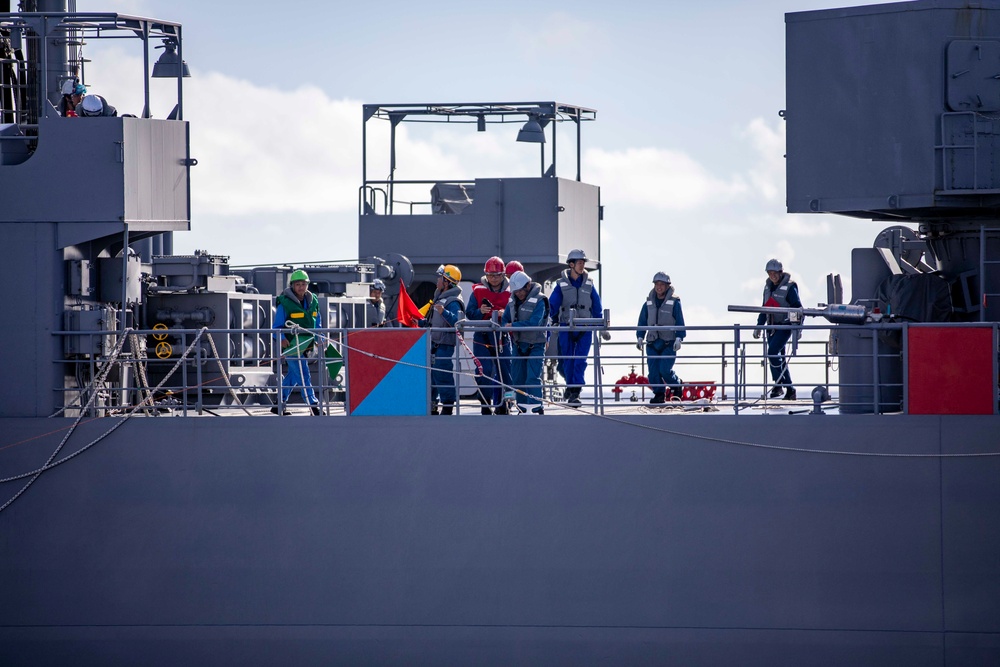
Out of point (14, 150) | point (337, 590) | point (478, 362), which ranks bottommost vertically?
point (337, 590)

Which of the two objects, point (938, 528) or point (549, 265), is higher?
point (549, 265)

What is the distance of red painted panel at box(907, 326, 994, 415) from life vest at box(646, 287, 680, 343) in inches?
90.0

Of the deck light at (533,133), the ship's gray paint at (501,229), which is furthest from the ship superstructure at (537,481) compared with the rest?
the deck light at (533,133)

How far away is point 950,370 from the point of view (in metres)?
9.43

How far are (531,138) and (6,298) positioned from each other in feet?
38.4

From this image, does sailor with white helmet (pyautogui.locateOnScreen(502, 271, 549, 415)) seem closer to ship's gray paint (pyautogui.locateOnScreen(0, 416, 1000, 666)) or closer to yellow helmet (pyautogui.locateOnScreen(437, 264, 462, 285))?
ship's gray paint (pyautogui.locateOnScreen(0, 416, 1000, 666))

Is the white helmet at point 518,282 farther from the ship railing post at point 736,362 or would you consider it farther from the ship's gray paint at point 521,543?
the ship railing post at point 736,362

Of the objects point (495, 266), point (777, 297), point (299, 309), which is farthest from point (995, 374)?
point (299, 309)

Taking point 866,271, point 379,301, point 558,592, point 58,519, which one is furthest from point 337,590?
point 379,301

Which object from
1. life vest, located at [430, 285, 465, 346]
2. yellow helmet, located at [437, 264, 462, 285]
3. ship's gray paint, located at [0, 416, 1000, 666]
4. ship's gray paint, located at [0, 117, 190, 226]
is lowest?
ship's gray paint, located at [0, 416, 1000, 666]

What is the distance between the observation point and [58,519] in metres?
10.1

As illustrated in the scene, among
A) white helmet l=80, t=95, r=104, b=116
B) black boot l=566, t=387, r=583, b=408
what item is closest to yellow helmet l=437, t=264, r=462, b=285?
black boot l=566, t=387, r=583, b=408

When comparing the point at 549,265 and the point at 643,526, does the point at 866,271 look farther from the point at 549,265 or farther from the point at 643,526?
the point at 549,265

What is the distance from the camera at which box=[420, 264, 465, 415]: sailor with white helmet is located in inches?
416
